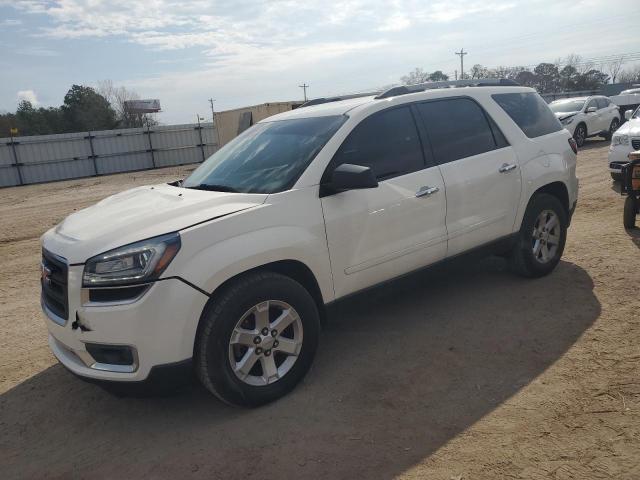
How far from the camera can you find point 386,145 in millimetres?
3979

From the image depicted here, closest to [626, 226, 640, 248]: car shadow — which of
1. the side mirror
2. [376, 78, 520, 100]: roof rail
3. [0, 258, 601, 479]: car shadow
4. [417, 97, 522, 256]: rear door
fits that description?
[0, 258, 601, 479]: car shadow

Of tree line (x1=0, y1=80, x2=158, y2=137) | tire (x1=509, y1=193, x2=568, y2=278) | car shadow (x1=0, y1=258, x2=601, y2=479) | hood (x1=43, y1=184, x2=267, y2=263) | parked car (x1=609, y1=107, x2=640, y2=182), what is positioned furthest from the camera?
tree line (x1=0, y1=80, x2=158, y2=137)

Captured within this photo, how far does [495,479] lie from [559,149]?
3.68 meters

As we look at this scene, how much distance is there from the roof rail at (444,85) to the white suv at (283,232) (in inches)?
1.2

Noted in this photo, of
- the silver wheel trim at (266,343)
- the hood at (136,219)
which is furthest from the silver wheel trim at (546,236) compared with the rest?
the hood at (136,219)

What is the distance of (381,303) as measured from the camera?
4961 millimetres

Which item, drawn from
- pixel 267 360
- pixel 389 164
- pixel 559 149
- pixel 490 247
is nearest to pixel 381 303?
pixel 490 247

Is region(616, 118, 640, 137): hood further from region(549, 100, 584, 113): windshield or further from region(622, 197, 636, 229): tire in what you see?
region(549, 100, 584, 113): windshield

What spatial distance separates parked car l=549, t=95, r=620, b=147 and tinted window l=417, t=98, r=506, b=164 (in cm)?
1506

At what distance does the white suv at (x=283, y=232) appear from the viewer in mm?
2912

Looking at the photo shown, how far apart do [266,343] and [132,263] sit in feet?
3.14

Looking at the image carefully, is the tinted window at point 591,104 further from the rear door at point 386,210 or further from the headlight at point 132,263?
the headlight at point 132,263

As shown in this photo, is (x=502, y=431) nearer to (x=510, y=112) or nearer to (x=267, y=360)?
(x=267, y=360)

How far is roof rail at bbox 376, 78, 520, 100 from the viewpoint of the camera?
4309 mm
